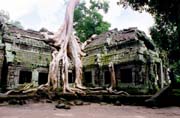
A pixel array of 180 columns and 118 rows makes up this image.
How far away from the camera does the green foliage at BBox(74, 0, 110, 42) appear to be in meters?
27.3

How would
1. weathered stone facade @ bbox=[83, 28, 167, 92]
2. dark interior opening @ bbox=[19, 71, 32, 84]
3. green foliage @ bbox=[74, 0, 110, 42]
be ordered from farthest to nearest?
green foliage @ bbox=[74, 0, 110, 42]
dark interior opening @ bbox=[19, 71, 32, 84]
weathered stone facade @ bbox=[83, 28, 167, 92]

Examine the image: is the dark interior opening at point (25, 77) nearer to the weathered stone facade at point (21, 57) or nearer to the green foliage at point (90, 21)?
the weathered stone facade at point (21, 57)

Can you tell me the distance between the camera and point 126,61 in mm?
16328

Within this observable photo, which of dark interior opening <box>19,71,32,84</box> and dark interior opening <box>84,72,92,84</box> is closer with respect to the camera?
dark interior opening <box>19,71,32,84</box>

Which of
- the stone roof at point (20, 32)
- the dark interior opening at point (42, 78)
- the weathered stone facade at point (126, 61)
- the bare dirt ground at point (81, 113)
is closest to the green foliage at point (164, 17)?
the weathered stone facade at point (126, 61)

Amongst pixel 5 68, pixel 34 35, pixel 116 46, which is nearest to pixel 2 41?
pixel 5 68

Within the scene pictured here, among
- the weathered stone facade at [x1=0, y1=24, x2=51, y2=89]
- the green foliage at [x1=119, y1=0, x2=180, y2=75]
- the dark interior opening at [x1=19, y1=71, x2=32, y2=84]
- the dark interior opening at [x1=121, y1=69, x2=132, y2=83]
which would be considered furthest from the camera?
the dark interior opening at [x1=121, y1=69, x2=132, y2=83]

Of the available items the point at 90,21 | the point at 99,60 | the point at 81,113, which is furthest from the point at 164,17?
the point at 90,21

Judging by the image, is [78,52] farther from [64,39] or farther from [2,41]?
[2,41]

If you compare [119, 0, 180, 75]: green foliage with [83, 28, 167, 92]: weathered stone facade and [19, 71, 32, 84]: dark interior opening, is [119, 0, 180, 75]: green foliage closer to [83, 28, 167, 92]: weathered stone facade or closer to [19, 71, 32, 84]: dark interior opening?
[83, 28, 167, 92]: weathered stone facade

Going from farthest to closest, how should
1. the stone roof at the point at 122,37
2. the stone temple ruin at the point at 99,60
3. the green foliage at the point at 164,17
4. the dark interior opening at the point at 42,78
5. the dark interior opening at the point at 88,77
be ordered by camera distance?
the dark interior opening at the point at 88,77 < the stone roof at the point at 122,37 < the dark interior opening at the point at 42,78 < the stone temple ruin at the point at 99,60 < the green foliage at the point at 164,17

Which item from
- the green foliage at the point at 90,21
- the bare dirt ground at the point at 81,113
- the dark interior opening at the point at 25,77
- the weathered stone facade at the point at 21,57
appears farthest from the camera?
the green foliage at the point at 90,21

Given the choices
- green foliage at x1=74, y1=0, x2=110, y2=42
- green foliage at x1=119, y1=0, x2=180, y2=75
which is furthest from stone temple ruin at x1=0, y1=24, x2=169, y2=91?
green foliage at x1=74, y1=0, x2=110, y2=42

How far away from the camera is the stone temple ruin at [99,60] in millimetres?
15283
